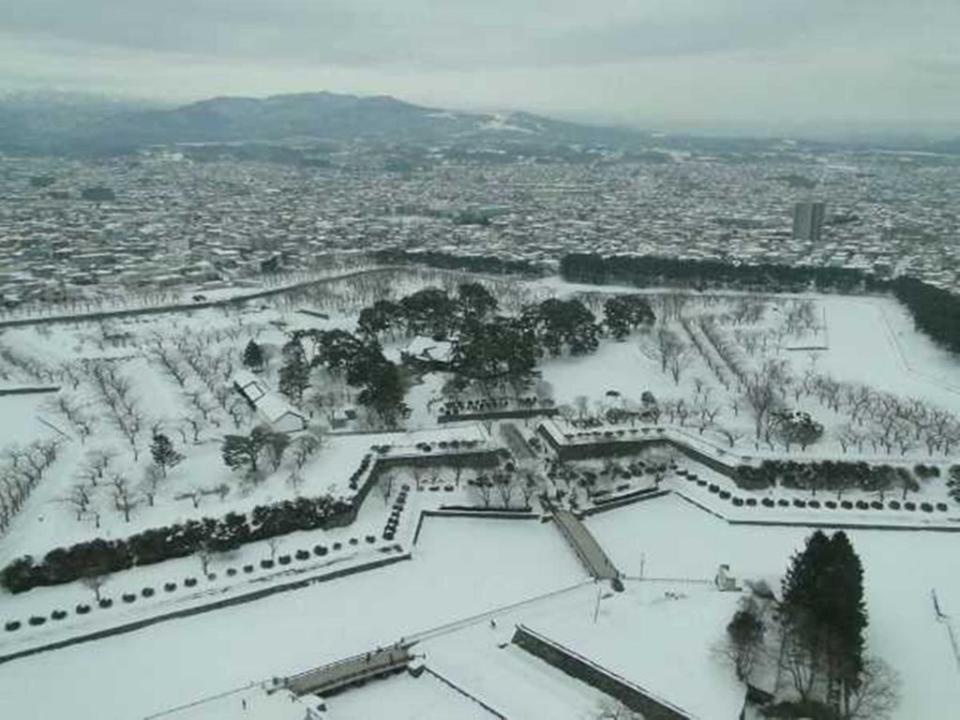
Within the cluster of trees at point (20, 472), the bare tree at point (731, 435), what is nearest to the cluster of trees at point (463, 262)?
the bare tree at point (731, 435)

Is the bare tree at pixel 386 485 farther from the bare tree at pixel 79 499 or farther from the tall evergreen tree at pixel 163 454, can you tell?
the bare tree at pixel 79 499

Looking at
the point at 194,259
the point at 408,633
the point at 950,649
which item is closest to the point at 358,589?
the point at 408,633

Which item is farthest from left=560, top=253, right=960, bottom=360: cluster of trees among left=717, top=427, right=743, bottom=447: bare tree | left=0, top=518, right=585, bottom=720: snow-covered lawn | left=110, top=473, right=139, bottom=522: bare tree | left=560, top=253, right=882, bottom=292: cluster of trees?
left=110, top=473, right=139, bottom=522: bare tree

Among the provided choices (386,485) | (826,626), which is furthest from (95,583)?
(826,626)

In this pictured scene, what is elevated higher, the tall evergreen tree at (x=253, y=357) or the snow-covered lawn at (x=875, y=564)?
the tall evergreen tree at (x=253, y=357)

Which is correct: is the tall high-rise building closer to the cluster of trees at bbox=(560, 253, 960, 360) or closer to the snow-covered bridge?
the cluster of trees at bbox=(560, 253, 960, 360)

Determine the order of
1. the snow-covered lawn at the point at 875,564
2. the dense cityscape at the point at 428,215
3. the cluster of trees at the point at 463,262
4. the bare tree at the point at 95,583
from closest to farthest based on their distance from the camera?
the snow-covered lawn at the point at 875,564 < the bare tree at the point at 95,583 < the cluster of trees at the point at 463,262 < the dense cityscape at the point at 428,215

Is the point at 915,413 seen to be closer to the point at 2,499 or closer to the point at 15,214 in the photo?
the point at 2,499
